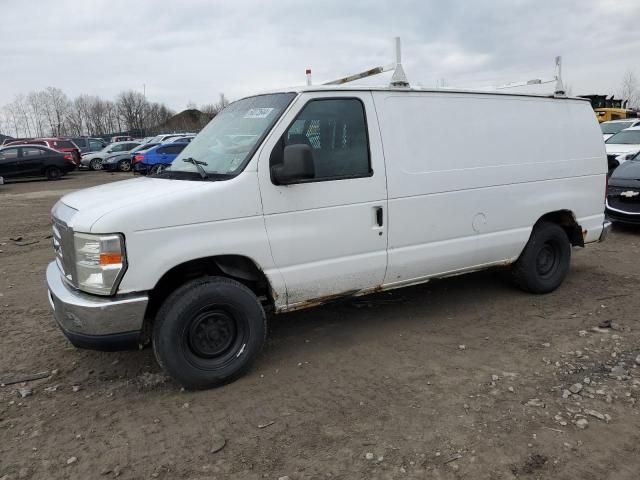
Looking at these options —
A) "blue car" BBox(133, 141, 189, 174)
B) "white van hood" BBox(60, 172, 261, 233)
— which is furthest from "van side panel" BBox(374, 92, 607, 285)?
"blue car" BBox(133, 141, 189, 174)

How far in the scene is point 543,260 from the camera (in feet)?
18.4

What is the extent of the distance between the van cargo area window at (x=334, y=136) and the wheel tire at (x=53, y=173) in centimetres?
2150

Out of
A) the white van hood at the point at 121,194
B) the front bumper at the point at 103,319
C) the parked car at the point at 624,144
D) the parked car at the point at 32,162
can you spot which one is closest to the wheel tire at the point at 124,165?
the parked car at the point at 32,162

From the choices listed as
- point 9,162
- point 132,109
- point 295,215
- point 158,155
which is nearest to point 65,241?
point 295,215

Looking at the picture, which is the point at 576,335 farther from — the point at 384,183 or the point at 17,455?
the point at 17,455

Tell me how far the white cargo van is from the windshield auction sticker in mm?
34

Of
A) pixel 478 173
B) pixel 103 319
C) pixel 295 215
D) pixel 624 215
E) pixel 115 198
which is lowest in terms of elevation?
pixel 624 215

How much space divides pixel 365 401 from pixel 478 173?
7.72ft

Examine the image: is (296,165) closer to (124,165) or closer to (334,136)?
(334,136)

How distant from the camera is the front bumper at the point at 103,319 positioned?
11.0 feet

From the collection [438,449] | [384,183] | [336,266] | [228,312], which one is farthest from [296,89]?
[438,449]

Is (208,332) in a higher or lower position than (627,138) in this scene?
lower

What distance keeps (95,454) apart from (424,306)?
3.38 meters

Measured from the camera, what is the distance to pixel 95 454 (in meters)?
3.08
